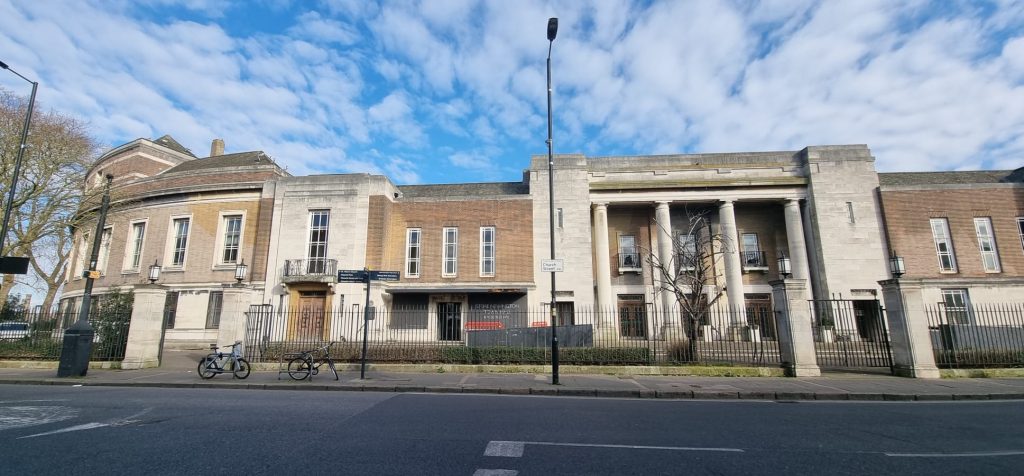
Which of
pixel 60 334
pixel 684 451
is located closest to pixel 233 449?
pixel 684 451

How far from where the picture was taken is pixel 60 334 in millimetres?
15570

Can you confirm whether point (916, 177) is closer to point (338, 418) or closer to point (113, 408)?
point (338, 418)

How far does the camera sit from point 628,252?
28.4 metres

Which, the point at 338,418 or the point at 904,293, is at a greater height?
the point at 904,293


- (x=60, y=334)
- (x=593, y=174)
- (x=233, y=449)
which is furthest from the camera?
(x=593, y=174)

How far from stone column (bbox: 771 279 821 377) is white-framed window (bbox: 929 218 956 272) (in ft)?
61.0

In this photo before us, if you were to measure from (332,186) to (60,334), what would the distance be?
13.4 metres

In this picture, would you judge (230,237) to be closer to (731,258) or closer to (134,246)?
(134,246)

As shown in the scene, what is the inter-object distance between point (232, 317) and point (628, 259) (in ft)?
71.2

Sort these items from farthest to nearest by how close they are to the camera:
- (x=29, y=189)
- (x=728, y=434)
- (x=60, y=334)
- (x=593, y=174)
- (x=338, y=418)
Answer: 1. (x=593, y=174)
2. (x=29, y=189)
3. (x=60, y=334)
4. (x=338, y=418)
5. (x=728, y=434)

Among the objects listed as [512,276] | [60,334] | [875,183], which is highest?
[875,183]

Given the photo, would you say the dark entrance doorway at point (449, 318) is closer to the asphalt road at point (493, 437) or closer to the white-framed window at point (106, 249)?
the asphalt road at point (493, 437)

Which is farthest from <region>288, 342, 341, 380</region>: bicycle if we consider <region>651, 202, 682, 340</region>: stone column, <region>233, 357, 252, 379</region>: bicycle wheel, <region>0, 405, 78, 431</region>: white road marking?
<region>651, 202, 682, 340</region>: stone column

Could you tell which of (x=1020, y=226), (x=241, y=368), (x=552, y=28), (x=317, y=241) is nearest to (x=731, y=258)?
(x=1020, y=226)
